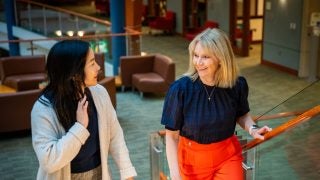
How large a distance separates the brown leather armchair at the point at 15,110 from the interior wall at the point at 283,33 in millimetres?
6925

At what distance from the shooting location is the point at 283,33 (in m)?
12.9

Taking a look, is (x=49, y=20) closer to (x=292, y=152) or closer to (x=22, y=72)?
(x=22, y=72)

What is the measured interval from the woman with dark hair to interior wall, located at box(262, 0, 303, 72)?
10344 millimetres

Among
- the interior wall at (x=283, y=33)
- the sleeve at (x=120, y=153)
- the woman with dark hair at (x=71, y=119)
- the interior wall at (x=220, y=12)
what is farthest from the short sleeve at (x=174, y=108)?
the interior wall at (x=220, y=12)

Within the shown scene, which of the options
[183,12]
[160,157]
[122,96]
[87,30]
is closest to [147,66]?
[122,96]

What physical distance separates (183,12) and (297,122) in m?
16.1

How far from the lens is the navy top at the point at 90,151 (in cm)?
252

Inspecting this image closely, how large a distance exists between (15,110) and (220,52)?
5977mm

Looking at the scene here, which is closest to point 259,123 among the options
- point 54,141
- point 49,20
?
point 54,141

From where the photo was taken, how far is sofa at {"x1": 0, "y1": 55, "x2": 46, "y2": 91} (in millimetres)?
10531

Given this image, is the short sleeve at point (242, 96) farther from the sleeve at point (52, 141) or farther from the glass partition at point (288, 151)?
the sleeve at point (52, 141)

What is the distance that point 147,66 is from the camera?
11078 millimetres

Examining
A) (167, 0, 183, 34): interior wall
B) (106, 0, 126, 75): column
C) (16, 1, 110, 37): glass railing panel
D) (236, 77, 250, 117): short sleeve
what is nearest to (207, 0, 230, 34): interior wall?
(167, 0, 183, 34): interior wall

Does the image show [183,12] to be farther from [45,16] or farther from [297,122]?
[297,122]
